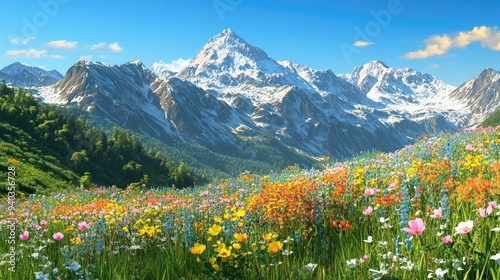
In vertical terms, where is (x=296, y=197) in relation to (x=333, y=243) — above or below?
above

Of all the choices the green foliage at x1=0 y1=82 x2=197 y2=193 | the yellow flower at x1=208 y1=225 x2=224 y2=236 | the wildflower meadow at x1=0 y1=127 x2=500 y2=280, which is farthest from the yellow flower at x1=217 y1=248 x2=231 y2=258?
the green foliage at x1=0 y1=82 x2=197 y2=193

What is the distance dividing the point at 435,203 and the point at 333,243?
1.77 metres

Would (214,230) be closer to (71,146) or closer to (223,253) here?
(223,253)

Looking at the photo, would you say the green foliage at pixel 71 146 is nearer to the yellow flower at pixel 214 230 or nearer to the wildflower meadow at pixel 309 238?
the wildflower meadow at pixel 309 238

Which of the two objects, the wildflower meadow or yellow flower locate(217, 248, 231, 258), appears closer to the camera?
yellow flower locate(217, 248, 231, 258)

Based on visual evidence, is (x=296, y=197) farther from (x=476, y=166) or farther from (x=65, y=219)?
(x=65, y=219)

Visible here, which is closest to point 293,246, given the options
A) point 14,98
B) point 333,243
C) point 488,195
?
point 333,243

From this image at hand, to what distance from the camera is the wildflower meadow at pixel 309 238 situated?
3789mm

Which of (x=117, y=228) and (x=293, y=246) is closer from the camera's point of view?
(x=293, y=246)

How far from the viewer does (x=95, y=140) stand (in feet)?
445

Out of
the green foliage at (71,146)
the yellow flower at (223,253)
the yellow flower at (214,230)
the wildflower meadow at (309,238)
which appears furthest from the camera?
the green foliage at (71,146)

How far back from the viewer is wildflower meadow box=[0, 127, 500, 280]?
12.4ft

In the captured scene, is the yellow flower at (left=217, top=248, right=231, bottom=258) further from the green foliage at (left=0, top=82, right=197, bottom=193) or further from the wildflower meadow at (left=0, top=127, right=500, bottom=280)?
the green foliage at (left=0, top=82, right=197, bottom=193)

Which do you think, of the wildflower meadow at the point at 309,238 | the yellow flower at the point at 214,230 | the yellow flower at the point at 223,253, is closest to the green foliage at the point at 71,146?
the wildflower meadow at the point at 309,238
